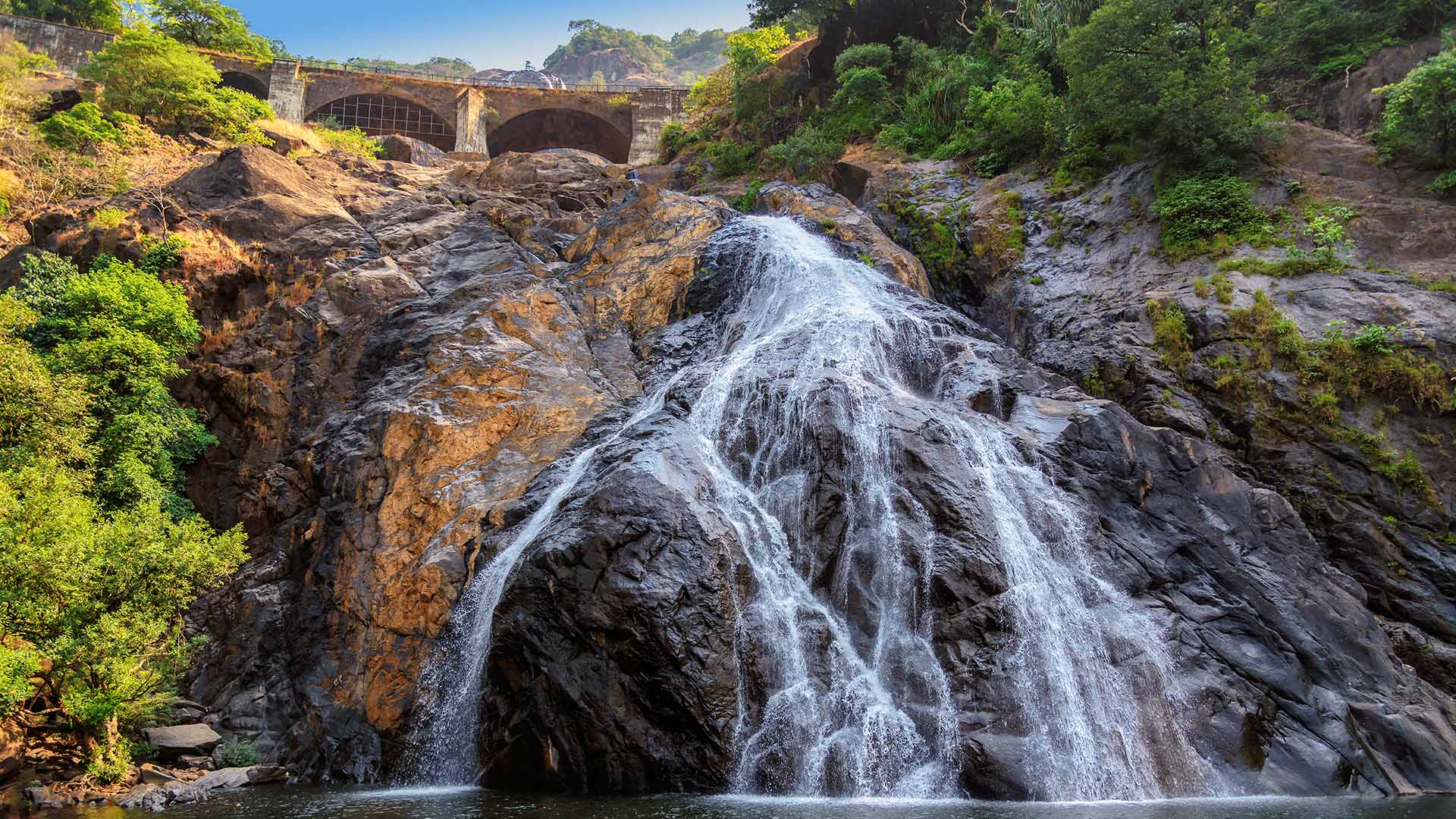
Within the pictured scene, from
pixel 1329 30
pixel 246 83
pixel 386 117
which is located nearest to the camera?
pixel 1329 30

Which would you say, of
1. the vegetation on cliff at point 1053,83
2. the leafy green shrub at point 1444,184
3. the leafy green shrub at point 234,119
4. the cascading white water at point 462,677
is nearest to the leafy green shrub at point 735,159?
the vegetation on cliff at point 1053,83

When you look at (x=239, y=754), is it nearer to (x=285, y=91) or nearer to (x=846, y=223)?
(x=846, y=223)

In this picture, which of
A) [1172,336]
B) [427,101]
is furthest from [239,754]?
[427,101]

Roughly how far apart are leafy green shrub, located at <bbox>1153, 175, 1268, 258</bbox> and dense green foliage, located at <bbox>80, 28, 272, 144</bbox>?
3132 centimetres

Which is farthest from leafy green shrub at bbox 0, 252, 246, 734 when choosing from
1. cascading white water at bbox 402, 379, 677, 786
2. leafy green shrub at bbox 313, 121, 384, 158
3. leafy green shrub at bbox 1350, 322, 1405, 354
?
leafy green shrub at bbox 1350, 322, 1405, 354

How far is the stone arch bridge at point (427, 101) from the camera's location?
3953 cm

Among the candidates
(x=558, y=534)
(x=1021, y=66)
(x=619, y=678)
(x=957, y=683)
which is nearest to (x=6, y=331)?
(x=558, y=534)

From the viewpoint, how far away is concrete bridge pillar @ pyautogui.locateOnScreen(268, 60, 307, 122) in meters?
40.0

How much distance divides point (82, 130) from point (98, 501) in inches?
683

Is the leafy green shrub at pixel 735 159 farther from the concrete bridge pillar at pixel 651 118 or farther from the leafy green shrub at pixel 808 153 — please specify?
the concrete bridge pillar at pixel 651 118

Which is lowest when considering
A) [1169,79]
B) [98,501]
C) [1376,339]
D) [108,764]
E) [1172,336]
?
[108,764]

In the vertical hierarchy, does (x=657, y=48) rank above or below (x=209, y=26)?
above

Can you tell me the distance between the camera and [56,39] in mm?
38500

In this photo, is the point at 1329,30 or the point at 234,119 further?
the point at 234,119
